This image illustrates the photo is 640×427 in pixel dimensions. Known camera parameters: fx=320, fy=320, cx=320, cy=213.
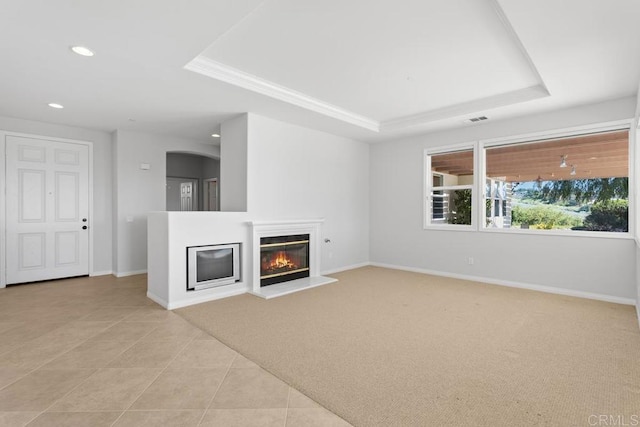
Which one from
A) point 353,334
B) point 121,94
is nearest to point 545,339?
point 353,334

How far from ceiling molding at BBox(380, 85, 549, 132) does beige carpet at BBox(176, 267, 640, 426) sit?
260 centimetres

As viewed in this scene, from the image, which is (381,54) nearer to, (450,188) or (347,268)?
(450,188)

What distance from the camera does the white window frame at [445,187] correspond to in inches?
211

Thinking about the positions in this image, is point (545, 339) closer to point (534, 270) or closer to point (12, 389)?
point (534, 270)

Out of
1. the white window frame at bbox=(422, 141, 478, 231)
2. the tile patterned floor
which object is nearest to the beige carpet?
the tile patterned floor

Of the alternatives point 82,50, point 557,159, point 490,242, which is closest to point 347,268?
point 490,242

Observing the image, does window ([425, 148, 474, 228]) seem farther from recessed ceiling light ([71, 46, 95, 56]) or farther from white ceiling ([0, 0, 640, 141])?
recessed ceiling light ([71, 46, 95, 56])

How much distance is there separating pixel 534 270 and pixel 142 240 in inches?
257

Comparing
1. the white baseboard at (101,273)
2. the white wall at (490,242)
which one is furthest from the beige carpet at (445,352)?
the white baseboard at (101,273)

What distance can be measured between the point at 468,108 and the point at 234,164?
3.55 meters

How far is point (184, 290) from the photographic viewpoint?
3951 mm

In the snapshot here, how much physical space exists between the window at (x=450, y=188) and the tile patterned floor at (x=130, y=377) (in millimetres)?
4470

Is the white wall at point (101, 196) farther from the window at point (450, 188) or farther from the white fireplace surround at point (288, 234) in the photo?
the window at point (450, 188)

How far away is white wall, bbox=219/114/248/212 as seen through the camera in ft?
15.5
